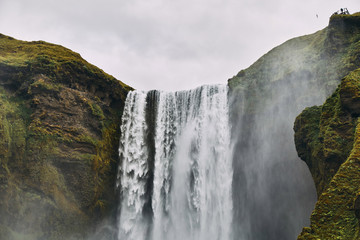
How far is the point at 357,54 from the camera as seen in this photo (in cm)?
1741

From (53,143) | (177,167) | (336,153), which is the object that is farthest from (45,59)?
(336,153)

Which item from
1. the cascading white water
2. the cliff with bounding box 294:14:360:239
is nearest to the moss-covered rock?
the cliff with bounding box 294:14:360:239

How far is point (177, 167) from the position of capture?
24.1 meters

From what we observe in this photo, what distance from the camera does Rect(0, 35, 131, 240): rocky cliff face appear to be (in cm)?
1842

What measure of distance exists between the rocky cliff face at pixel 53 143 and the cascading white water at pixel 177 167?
1742 millimetres

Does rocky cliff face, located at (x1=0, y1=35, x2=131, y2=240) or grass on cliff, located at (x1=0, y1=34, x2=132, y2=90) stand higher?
grass on cliff, located at (x1=0, y1=34, x2=132, y2=90)

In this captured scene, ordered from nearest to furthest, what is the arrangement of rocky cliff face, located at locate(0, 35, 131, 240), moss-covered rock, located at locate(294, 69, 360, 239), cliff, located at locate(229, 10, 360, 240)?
moss-covered rock, located at locate(294, 69, 360, 239)
cliff, located at locate(229, 10, 360, 240)
rocky cliff face, located at locate(0, 35, 131, 240)

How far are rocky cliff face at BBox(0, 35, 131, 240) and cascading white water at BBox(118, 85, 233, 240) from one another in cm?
174

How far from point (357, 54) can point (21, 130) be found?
900 inches

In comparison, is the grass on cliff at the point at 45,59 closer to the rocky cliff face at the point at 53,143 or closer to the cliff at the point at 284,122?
the rocky cliff face at the point at 53,143

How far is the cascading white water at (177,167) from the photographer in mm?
21953

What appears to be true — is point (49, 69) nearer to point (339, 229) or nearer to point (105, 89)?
point (105, 89)

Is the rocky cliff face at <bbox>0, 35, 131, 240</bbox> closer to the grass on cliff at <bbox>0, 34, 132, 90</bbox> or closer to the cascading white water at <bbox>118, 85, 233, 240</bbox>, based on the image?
the grass on cliff at <bbox>0, 34, 132, 90</bbox>

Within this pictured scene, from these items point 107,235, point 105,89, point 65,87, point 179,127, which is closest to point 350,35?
point 179,127
